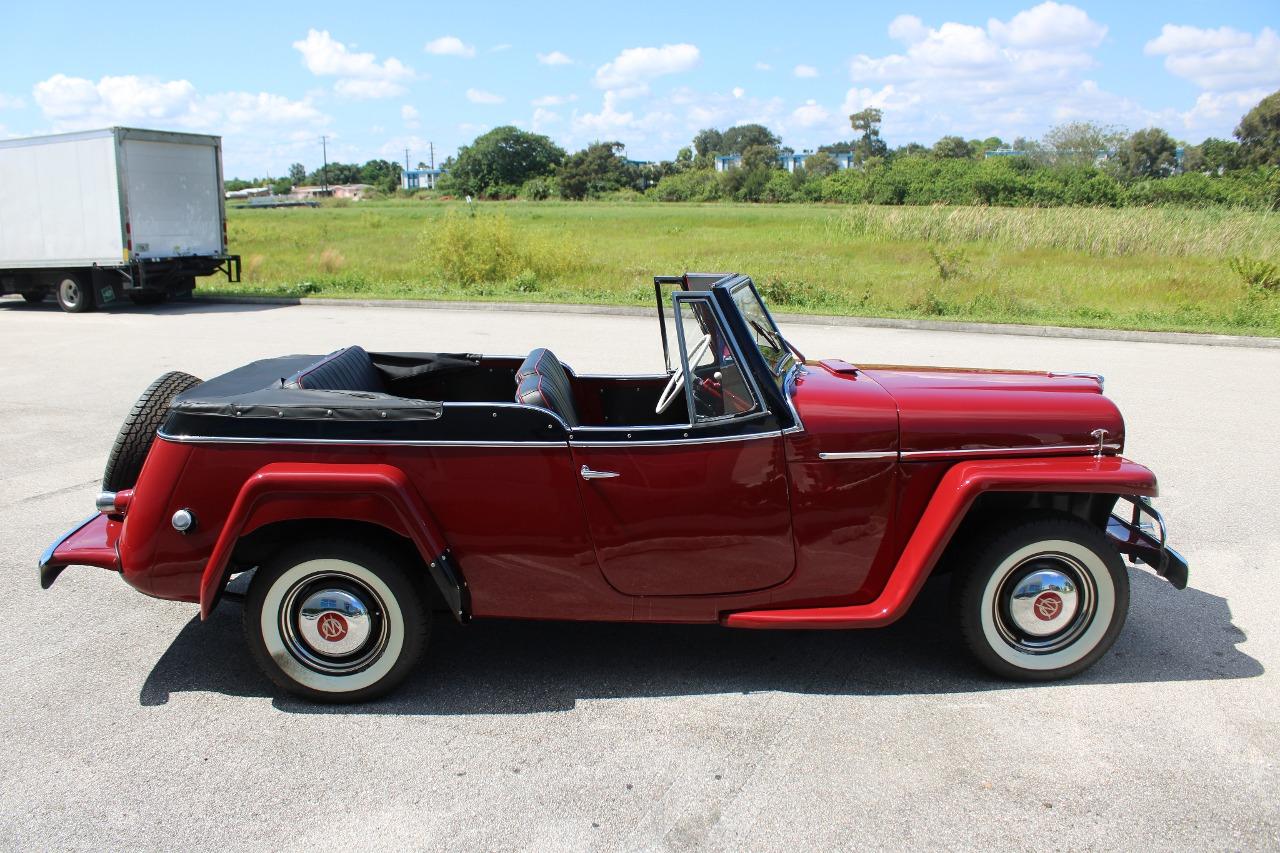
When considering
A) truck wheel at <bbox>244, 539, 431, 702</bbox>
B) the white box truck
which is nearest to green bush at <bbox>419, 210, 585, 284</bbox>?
the white box truck

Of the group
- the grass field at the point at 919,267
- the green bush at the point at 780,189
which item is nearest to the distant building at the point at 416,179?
the green bush at the point at 780,189

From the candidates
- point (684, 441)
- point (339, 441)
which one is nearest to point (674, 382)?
point (684, 441)

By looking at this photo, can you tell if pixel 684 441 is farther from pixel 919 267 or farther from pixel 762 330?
pixel 919 267

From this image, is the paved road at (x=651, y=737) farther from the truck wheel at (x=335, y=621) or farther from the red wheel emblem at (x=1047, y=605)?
the red wheel emblem at (x=1047, y=605)

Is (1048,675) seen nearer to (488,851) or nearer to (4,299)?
(488,851)

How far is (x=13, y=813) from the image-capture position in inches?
121

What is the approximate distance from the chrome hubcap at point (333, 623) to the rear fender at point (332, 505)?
0.84 ft

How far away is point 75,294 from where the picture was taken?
684 inches

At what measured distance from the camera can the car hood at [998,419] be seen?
374cm

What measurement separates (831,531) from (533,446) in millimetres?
1160

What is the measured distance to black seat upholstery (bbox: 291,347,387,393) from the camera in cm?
421

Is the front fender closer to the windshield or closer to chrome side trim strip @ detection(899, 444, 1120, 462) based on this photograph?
chrome side trim strip @ detection(899, 444, 1120, 462)

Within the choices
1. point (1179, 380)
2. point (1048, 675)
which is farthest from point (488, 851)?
point (1179, 380)

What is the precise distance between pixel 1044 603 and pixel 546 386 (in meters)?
2.10
